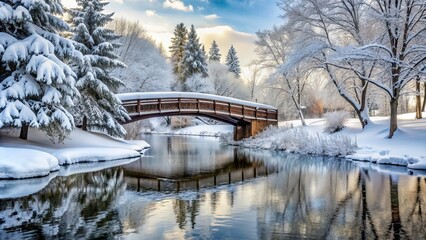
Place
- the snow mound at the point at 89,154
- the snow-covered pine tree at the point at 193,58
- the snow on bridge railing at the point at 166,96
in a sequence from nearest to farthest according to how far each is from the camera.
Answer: the snow mound at the point at 89,154 < the snow on bridge railing at the point at 166,96 < the snow-covered pine tree at the point at 193,58

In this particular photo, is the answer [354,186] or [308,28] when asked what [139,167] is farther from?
[308,28]

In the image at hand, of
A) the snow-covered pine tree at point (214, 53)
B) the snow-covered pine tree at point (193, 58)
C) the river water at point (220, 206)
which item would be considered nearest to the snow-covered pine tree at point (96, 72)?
the river water at point (220, 206)

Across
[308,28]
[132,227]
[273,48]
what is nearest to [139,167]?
[132,227]

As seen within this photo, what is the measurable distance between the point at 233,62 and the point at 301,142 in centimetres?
4318

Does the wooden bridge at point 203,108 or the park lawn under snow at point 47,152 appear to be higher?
the wooden bridge at point 203,108

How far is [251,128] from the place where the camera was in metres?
32.4

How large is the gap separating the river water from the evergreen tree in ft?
147

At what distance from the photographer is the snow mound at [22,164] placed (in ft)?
39.4

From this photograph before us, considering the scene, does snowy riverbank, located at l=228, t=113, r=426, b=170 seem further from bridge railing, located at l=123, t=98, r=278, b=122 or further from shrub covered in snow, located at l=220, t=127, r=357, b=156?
bridge railing, located at l=123, t=98, r=278, b=122

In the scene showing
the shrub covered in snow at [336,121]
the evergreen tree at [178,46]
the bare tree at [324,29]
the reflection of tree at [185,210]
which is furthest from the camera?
the evergreen tree at [178,46]

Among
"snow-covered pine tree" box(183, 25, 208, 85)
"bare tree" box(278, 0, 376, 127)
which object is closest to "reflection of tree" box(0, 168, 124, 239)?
"bare tree" box(278, 0, 376, 127)

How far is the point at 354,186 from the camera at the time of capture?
37.8ft

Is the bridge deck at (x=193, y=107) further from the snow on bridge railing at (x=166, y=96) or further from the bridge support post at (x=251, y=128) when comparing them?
the bridge support post at (x=251, y=128)

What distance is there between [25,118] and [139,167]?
4.81 meters
